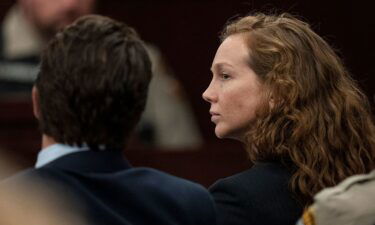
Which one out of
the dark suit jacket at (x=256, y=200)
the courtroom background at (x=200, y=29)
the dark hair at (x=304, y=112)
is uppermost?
the dark hair at (x=304, y=112)

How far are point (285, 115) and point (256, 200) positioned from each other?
0.97 feet

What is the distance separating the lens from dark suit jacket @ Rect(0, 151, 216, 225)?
84.6 inches

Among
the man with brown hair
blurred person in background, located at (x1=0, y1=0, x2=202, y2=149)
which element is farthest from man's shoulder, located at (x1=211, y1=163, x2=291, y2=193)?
blurred person in background, located at (x1=0, y1=0, x2=202, y2=149)

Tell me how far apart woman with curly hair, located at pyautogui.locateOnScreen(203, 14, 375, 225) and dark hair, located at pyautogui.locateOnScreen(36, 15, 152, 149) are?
577 millimetres

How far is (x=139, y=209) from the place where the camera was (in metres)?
2.21

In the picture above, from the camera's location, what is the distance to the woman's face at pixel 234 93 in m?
2.88

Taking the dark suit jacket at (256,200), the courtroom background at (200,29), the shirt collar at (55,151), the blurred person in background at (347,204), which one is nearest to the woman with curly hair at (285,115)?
the dark suit jacket at (256,200)

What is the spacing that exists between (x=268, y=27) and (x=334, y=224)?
0.86m

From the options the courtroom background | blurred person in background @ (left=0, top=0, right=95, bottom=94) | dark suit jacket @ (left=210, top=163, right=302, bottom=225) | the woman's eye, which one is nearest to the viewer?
dark suit jacket @ (left=210, top=163, right=302, bottom=225)

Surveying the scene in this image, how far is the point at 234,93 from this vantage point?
9.47 feet

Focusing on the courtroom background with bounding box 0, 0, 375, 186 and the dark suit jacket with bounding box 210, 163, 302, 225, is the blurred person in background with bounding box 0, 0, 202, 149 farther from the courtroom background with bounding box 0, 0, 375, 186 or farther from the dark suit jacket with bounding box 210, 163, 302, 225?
the dark suit jacket with bounding box 210, 163, 302, 225

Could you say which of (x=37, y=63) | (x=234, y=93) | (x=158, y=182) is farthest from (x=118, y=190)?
(x=37, y=63)

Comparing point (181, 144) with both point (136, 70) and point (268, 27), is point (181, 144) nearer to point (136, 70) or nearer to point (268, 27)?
point (268, 27)

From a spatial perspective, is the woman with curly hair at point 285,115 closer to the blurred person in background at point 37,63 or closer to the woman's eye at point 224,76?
the woman's eye at point 224,76
